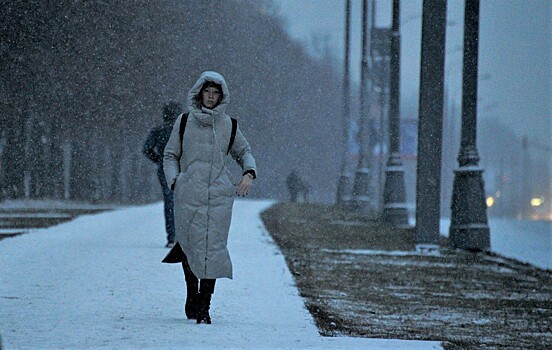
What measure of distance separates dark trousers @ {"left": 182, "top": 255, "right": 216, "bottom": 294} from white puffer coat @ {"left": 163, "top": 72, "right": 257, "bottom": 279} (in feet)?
0.30

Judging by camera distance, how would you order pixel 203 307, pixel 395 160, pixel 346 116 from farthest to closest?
pixel 346 116 → pixel 395 160 → pixel 203 307

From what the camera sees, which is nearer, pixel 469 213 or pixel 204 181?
pixel 204 181

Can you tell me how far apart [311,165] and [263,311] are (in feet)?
232

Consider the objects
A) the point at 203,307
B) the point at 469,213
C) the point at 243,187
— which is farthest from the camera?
the point at 469,213

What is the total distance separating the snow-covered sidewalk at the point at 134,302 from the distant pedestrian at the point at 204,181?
0.43 meters

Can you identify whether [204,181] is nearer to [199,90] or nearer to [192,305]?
[199,90]

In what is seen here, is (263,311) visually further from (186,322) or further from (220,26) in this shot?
(220,26)

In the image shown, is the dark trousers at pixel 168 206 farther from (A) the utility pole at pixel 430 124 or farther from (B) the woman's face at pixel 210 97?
(B) the woman's face at pixel 210 97

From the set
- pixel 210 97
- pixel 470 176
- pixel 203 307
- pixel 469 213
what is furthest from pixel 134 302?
pixel 470 176

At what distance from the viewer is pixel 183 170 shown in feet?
25.8

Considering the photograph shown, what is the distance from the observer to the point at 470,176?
706 inches

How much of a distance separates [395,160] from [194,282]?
16976 mm

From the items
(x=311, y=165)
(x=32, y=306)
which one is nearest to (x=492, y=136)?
(x=311, y=165)

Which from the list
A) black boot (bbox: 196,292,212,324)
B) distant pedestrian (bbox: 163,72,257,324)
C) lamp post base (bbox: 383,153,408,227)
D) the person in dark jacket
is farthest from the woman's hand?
lamp post base (bbox: 383,153,408,227)
